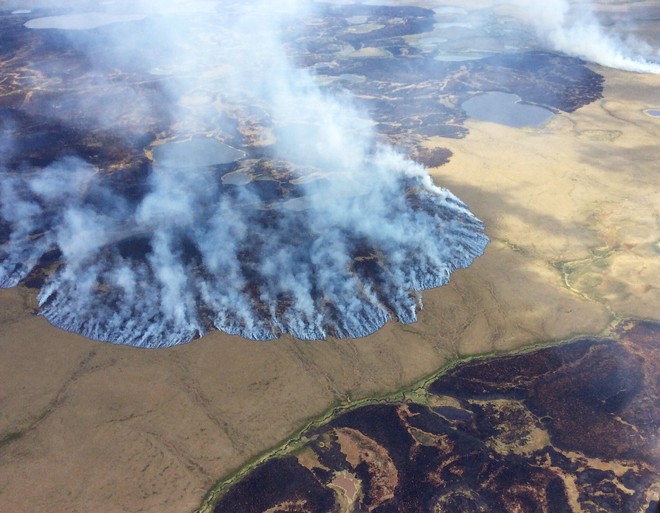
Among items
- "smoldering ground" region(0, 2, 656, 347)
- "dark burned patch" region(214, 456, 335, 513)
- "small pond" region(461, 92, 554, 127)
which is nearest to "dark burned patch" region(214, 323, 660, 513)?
"dark burned patch" region(214, 456, 335, 513)

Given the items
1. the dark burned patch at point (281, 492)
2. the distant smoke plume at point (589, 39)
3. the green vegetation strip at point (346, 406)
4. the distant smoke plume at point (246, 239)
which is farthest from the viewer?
the distant smoke plume at point (589, 39)

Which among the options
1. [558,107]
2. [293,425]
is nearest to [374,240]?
[293,425]

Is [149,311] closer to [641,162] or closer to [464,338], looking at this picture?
[464,338]

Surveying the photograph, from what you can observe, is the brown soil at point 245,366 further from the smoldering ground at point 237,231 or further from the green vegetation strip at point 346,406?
the smoldering ground at point 237,231

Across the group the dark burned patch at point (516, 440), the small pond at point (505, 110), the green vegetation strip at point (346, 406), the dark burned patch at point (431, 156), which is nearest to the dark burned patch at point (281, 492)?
the dark burned patch at point (516, 440)

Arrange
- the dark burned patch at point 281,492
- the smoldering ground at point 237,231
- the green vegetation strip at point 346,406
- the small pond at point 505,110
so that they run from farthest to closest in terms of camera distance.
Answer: the small pond at point 505,110
the smoldering ground at point 237,231
the green vegetation strip at point 346,406
the dark burned patch at point 281,492

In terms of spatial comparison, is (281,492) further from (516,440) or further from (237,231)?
(237,231)
